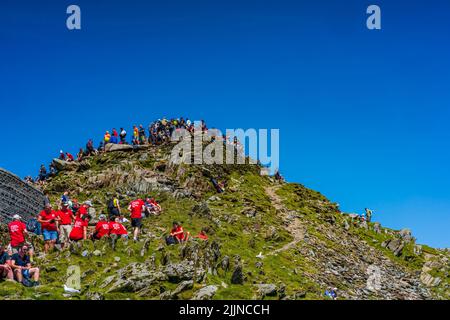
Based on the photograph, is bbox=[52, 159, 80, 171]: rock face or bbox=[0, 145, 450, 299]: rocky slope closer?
bbox=[0, 145, 450, 299]: rocky slope

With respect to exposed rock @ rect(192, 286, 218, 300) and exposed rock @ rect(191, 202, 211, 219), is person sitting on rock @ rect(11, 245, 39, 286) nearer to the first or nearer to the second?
exposed rock @ rect(192, 286, 218, 300)

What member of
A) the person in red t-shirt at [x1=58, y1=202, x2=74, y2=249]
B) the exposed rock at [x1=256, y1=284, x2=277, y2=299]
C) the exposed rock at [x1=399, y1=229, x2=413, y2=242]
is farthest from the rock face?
the exposed rock at [x1=399, y1=229, x2=413, y2=242]

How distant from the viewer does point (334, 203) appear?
65.0m

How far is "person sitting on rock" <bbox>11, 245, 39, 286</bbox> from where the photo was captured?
2127 centimetres

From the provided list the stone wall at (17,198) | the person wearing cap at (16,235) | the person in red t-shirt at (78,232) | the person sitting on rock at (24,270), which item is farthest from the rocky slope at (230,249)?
the stone wall at (17,198)

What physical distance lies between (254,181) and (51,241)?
118 feet

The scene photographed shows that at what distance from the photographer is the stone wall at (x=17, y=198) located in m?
34.2

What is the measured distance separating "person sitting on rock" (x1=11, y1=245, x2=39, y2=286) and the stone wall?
12667mm

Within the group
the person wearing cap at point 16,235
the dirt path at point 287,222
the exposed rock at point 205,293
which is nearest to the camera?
the exposed rock at point 205,293

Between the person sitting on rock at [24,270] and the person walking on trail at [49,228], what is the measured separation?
5.36 meters

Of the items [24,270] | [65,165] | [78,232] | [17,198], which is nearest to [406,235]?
[65,165]

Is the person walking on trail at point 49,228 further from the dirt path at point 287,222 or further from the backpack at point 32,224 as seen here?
the dirt path at point 287,222
